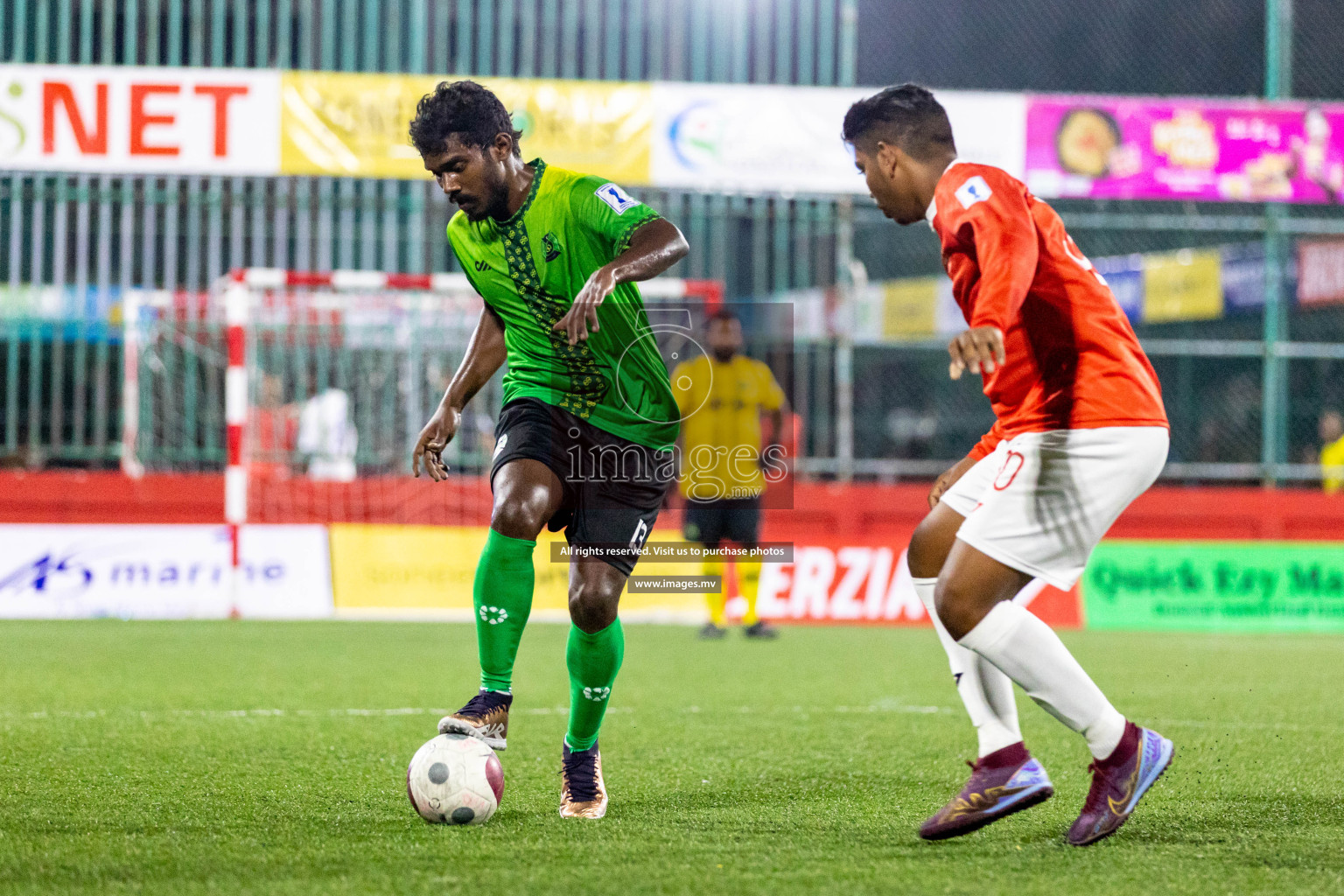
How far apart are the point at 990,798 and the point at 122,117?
39.5ft

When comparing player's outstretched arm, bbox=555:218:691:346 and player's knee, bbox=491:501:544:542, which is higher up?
player's outstretched arm, bbox=555:218:691:346

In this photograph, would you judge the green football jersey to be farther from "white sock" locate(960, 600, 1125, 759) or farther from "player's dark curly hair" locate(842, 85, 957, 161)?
"white sock" locate(960, 600, 1125, 759)

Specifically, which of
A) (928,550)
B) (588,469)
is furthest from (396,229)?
Answer: (928,550)

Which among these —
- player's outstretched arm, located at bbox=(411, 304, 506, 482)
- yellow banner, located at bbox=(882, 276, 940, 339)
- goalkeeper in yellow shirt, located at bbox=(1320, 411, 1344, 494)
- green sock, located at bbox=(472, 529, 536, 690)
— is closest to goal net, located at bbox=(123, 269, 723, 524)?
goalkeeper in yellow shirt, located at bbox=(1320, 411, 1344, 494)

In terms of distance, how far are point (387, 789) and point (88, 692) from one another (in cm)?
326

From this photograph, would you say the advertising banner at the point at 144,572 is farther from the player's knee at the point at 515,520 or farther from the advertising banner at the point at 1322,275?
the advertising banner at the point at 1322,275

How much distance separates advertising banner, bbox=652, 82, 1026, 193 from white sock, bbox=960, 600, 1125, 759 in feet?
35.3

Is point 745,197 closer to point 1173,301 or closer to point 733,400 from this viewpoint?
point 733,400

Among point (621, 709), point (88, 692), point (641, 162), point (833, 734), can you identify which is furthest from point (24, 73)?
point (833, 734)

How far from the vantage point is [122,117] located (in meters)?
13.6

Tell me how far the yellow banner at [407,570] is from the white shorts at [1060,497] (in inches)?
354

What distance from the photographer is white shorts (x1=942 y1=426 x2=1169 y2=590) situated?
360cm

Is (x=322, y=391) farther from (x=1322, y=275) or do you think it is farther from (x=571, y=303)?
(x=1322, y=275)

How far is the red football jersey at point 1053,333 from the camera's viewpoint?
141 inches
